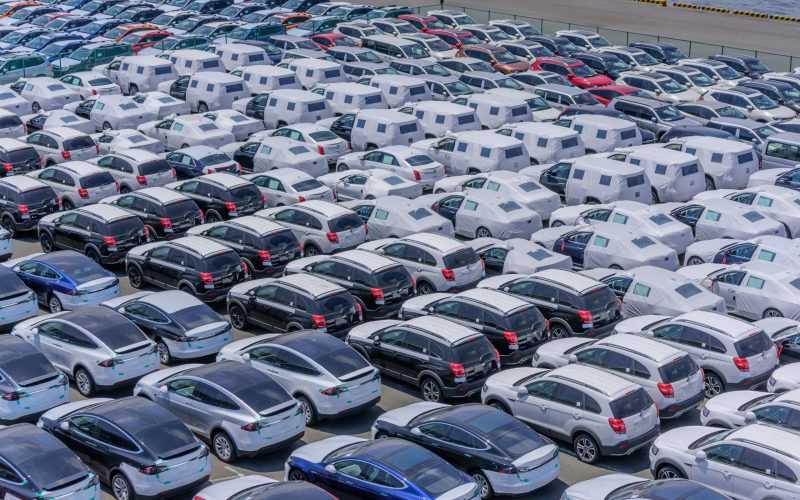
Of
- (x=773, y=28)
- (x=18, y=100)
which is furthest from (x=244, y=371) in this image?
(x=773, y=28)

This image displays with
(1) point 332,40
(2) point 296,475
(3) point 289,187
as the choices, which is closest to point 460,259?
(3) point 289,187

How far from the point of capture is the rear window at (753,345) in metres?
23.4

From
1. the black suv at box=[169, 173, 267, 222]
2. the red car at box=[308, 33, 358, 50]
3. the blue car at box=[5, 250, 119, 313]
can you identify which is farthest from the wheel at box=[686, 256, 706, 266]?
the red car at box=[308, 33, 358, 50]

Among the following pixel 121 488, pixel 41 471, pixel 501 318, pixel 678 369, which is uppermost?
pixel 41 471

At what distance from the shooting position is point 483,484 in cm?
1928

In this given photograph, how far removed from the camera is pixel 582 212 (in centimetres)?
3231

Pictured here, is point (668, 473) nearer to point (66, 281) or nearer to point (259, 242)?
point (259, 242)

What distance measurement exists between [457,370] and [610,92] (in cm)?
2662

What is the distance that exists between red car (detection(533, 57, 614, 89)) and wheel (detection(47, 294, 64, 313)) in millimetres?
29521

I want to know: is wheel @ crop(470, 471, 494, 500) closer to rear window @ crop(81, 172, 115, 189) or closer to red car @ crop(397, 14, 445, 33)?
rear window @ crop(81, 172, 115, 189)

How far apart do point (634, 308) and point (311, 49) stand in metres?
30.8

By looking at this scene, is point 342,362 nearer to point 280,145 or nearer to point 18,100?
point 280,145

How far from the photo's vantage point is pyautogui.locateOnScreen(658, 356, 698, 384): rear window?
72.1ft

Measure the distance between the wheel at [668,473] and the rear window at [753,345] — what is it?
14.9 feet
